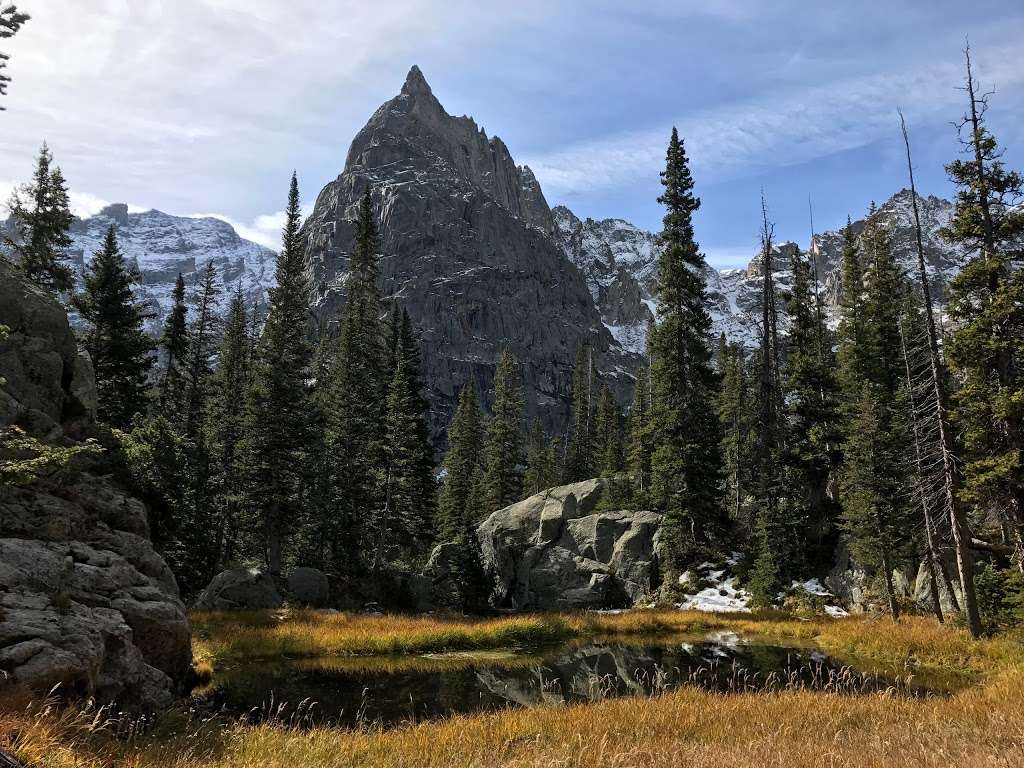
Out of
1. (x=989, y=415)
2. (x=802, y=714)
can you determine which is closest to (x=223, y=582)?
(x=802, y=714)

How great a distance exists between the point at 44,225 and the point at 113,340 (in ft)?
22.8

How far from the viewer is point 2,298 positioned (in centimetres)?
1609

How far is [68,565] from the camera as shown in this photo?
35.3 ft

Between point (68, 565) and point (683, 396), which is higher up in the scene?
point (683, 396)

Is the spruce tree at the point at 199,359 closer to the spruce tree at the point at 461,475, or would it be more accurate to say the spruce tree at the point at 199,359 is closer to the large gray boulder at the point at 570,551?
the spruce tree at the point at 461,475

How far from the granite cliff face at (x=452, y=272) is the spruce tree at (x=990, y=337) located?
386ft

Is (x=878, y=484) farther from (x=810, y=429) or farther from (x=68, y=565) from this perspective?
(x=68, y=565)

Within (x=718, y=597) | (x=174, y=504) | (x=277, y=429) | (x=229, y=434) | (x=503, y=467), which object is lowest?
(x=718, y=597)

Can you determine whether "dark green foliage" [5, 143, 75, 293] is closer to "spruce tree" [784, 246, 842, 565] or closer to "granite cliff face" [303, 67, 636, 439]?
"spruce tree" [784, 246, 842, 565]

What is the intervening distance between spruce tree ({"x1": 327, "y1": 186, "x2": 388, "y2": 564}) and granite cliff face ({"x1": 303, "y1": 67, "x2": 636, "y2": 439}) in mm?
88321

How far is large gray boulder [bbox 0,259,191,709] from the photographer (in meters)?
8.63

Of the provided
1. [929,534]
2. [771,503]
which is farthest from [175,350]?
[929,534]

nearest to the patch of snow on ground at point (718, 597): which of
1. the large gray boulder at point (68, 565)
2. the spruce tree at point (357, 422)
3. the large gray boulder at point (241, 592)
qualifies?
the spruce tree at point (357, 422)

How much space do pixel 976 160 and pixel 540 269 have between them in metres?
169
